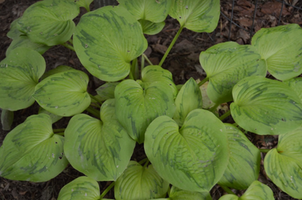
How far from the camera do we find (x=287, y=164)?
3.86 ft

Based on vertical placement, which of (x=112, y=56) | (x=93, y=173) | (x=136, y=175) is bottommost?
(x=136, y=175)

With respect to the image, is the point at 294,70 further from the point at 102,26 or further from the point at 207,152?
the point at 102,26

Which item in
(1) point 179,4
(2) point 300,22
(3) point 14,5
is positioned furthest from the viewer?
(3) point 14,5

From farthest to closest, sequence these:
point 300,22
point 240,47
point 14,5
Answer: point 14,5, point 300,22, point 240,47

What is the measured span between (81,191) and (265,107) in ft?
3.10

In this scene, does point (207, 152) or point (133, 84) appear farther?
point (133, 84)

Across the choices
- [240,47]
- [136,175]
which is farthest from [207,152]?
[240,47]

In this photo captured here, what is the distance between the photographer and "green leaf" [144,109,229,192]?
1006mm

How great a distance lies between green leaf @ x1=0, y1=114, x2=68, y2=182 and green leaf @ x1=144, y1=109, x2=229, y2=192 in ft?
1.54

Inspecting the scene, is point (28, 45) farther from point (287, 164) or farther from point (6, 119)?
point (287, 164)

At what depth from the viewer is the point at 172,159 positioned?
1.05 meters

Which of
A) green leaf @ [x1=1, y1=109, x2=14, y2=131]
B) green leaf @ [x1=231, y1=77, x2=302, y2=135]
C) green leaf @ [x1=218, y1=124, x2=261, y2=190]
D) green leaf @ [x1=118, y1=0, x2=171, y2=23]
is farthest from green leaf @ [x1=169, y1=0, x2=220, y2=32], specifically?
green leaf @ [x1=1, y1=109, x2=14, y2=131]

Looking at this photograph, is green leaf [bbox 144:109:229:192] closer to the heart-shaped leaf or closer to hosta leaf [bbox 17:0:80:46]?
the heart-shaped leaf

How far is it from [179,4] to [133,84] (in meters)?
0.62
